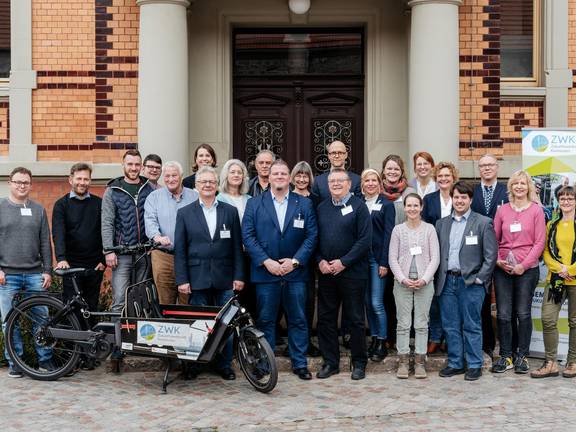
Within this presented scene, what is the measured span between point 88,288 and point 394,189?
2.91 m

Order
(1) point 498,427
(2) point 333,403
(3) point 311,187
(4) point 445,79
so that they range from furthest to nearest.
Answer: (4) point 445,79, (3) point 311,187, (2) point 333,403, (1) point 498,427

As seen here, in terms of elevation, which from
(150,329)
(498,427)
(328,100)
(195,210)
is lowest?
(498,427)

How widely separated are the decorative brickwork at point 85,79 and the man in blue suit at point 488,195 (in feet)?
12.9

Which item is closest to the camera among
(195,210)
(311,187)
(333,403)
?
(333,403)

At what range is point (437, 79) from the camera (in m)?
9.12

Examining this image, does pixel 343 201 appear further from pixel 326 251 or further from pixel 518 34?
pixel 518 34

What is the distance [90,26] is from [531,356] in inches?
234

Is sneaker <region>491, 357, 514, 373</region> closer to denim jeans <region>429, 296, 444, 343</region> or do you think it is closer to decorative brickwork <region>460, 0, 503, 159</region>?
denim jeans <region>429, 296, 444, 343</region>

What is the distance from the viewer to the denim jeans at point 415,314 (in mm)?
7422

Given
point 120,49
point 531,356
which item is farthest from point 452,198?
point 120,49

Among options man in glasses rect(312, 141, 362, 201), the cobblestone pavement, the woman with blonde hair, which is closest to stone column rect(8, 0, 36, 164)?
the cobblestone pavement

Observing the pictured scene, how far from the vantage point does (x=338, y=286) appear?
7.35 meters

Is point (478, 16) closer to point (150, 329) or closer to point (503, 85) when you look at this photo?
point (503, 85)

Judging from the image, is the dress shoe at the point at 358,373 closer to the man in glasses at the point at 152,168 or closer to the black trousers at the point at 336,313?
the black trousers at the point at 336,313
